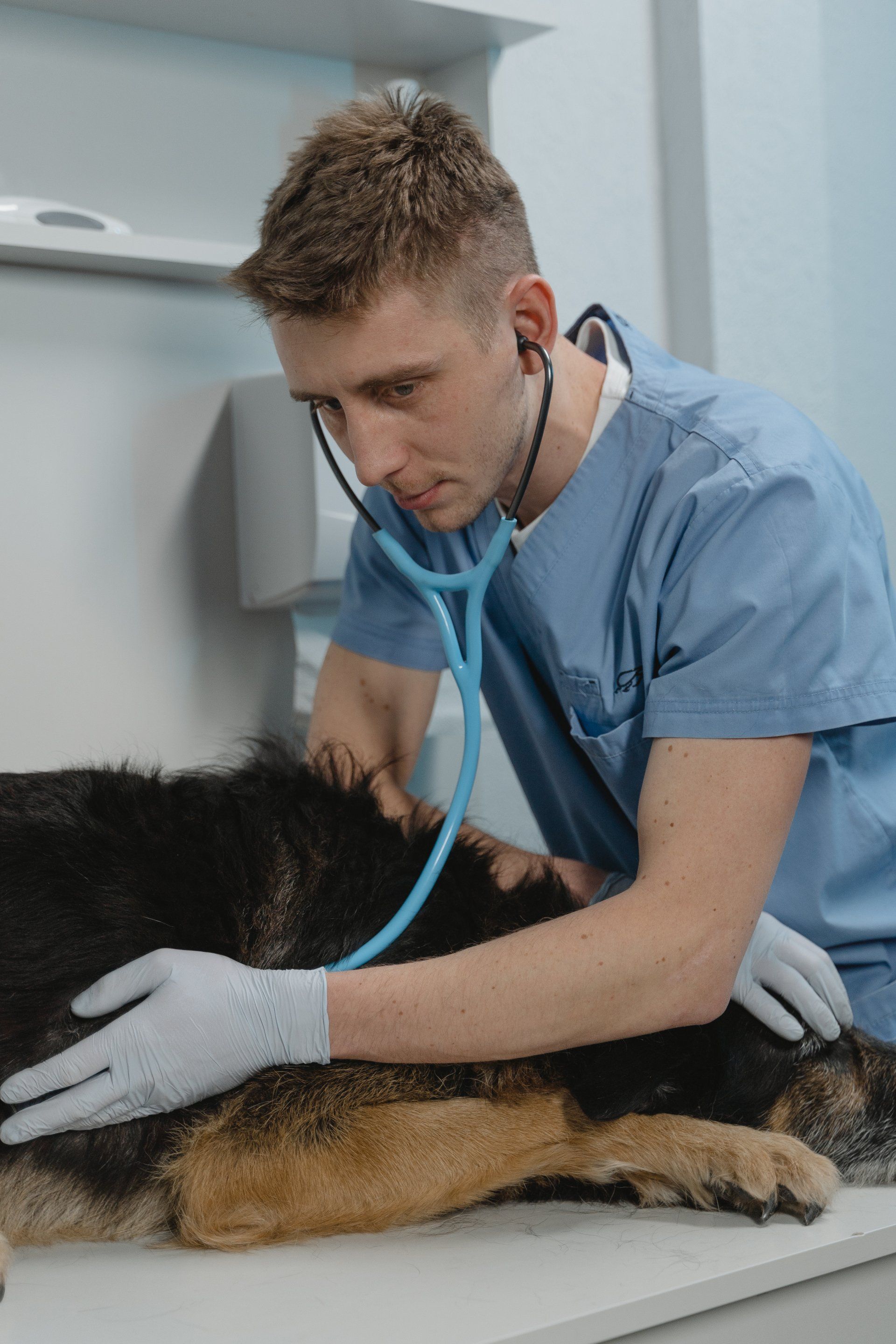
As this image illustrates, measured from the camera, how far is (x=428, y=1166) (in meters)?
0.93

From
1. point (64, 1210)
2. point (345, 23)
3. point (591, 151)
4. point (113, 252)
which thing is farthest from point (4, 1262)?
point (591, 151)

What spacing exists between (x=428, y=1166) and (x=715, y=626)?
1.66 ft

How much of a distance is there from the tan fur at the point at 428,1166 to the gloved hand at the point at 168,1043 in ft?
0.18

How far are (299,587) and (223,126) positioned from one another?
2.36 ft

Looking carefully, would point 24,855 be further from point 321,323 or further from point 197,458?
point 197,458

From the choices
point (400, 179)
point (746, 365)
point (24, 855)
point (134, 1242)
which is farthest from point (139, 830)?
point (746, 365)

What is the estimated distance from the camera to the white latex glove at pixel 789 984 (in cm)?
104

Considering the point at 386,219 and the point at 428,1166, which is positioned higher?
the point at 386,219

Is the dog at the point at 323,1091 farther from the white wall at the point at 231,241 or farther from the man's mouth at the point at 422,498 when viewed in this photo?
the white wall at the point at 231,241

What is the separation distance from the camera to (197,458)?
1806 millimetres

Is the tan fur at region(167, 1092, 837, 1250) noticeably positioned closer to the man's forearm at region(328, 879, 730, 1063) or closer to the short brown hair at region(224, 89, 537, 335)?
the man's forearm at region(328, 879, 730, 1063)

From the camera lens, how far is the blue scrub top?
3.34 ft

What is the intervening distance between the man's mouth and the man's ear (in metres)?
0.14

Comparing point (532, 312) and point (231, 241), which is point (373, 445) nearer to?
point (532, 312)
